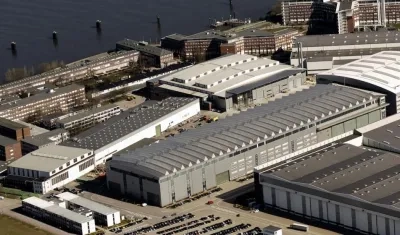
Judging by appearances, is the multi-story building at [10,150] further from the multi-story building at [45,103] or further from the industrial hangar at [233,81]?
the industrial hangar at [233,81]

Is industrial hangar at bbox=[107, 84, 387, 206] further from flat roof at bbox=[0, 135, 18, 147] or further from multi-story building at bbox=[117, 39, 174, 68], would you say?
multi-story building at bbox=[117, 39, 174, 68]

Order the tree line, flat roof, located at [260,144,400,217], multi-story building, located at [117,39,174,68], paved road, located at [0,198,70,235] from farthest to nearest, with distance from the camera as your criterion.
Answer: multi-story building, located at [117,39,174,68] → the tree line → paved road, located at [0,198,70,235] → flat roof, located at [260,144,400,217]

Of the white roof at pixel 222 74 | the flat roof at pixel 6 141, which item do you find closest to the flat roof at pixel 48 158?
the flat roof at pixel 6 141

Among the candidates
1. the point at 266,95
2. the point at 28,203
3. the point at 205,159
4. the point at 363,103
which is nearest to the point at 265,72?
the point at 266,95

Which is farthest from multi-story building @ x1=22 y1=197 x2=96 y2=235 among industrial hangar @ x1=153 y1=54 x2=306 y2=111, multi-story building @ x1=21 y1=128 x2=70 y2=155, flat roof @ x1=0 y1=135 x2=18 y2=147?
industrial hangar @ x1=153 y1=54 x2=306 y2=111

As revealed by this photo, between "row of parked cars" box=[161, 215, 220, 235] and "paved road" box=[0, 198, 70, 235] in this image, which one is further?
"paved road" box=[0, 198, 70, 235]

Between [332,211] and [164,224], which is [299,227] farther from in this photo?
[164,224]

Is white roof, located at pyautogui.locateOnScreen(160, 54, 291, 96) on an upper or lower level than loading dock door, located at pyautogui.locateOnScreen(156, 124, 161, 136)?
upper
